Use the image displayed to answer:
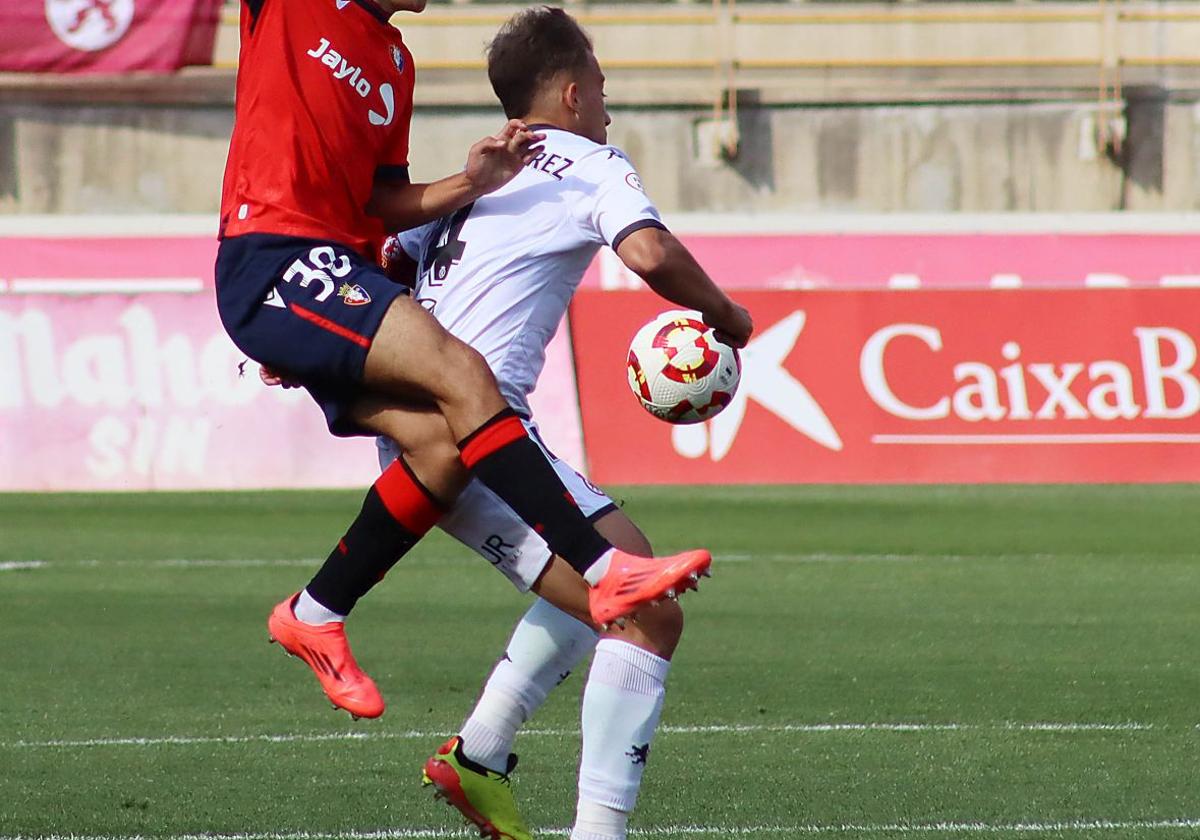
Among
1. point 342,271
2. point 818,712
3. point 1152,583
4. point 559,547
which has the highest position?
point 342,271

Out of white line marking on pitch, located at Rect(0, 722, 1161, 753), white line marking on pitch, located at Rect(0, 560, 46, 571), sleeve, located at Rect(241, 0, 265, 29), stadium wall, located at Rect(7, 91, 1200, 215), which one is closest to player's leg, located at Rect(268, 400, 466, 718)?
sleeve, located at Rect(241, 0, 265, 29)

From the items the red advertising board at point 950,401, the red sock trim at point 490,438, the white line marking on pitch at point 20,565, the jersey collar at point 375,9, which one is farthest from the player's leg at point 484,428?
the red advertising board at point 950,401

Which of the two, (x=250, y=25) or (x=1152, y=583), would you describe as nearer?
(x=250, y=25)

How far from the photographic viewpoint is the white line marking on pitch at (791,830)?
5074mm

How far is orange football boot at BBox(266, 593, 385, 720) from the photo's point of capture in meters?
4.85

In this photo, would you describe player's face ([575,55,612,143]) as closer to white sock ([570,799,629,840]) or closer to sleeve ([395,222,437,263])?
sleeve ([395,222,437,263])

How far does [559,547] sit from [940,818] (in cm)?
148

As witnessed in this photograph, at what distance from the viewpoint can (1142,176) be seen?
2478 centimetres

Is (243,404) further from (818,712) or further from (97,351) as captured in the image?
(818,712)

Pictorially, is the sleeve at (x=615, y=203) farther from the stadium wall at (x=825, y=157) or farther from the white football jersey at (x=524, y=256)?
the stadium wall at (x=825, y=157)

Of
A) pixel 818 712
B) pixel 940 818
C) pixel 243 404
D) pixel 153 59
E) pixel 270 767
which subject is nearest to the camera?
pixel 940 818

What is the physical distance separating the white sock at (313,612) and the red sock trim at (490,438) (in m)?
0.66

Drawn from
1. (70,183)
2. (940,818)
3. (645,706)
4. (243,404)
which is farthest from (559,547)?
(70,183)

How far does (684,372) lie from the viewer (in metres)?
5.05
